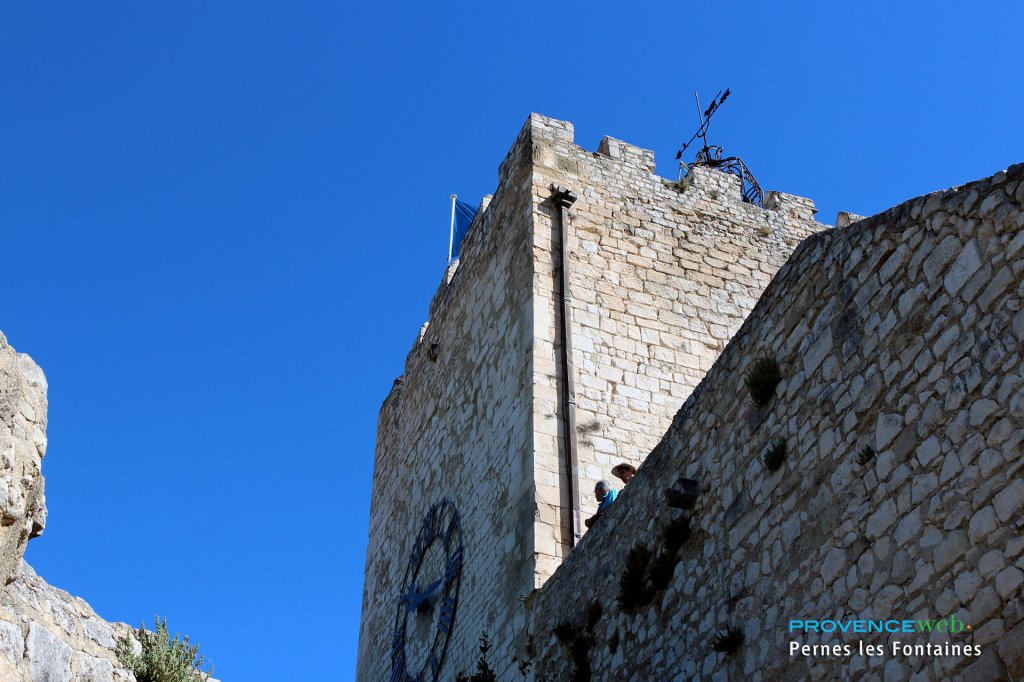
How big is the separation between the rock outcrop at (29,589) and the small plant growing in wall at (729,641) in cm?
316

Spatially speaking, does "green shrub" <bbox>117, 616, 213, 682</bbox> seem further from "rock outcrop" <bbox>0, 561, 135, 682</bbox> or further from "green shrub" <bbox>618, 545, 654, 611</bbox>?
"green shrub" <bbox>618, 545, 654, 611</bbox>

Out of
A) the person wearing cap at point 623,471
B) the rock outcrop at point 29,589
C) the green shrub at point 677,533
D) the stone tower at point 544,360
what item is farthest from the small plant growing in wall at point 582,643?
the rock outcrop at point 29,589

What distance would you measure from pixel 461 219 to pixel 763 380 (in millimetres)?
10337

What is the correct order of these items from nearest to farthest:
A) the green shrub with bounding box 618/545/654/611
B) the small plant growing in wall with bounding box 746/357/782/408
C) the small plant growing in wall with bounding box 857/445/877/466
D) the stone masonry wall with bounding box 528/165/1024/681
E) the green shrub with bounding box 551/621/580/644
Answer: the stone masonry wall with bounding box 528/165/1024/681, the small plant growing in wall with bounding box 857/445/877/466, the small plant growing in wall with bounding box 746/357/782/408, the green shrub with bounding box 618/545/654/611, the green shrub with bounding box 551/621/580/644

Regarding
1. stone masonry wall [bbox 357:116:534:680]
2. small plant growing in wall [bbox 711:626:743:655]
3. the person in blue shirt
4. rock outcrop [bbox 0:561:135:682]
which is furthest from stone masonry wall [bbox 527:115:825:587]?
rock outcrop [bbox 0:561:135:682]

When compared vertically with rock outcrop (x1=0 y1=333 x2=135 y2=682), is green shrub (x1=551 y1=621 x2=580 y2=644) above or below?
above

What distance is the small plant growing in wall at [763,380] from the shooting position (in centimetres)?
636

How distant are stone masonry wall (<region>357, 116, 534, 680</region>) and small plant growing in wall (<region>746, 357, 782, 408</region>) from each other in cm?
352

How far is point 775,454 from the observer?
612 cm

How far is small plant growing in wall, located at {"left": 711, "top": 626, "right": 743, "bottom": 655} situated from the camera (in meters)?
6.03

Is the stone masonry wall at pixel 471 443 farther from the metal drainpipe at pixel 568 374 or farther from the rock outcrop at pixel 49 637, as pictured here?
the rock outcrop at pixel 49 637

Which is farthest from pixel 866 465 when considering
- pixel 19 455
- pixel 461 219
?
pixel 461 219

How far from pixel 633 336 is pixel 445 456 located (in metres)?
2.84

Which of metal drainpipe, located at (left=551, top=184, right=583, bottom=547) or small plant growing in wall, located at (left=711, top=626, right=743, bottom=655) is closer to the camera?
small plant growing in wall, located at (left=711, top=626, right=743, bottom=655)
